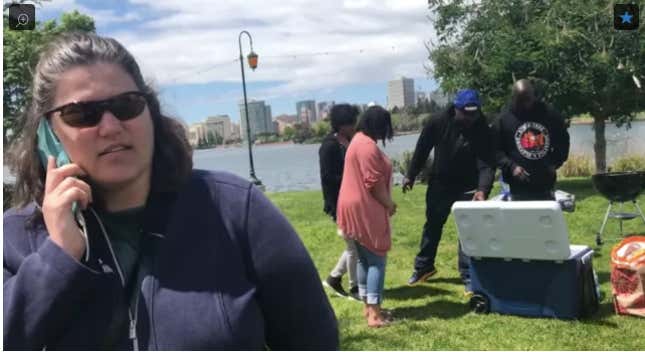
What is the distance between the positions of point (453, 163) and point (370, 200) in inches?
51.3

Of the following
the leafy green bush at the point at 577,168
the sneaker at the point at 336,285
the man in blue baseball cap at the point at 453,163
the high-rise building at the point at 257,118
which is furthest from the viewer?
the high-rise building at the point at 257,118

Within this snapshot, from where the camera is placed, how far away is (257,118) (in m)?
21.0

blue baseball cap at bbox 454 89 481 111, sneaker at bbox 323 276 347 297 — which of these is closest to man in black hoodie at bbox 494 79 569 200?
blue baseball cap at bbox 454 89 481 111

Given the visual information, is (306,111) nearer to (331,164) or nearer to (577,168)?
(577,168)

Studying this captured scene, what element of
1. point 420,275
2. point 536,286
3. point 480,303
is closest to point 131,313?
point 536,286

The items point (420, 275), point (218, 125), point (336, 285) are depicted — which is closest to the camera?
point (336, 285)

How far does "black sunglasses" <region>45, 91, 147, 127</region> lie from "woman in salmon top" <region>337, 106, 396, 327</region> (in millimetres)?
3834

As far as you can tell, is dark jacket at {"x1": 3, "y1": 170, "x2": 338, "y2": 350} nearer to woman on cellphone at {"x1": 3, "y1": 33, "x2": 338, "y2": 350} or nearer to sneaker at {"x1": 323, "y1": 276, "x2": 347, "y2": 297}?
woman on cellphone at {"x1": 3, "y1": 33, "x2": 338, "y2": 350}

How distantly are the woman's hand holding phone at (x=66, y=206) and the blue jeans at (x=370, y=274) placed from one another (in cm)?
405

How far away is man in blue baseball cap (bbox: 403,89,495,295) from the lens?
20.3 ft

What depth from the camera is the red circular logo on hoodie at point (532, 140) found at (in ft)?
19.8

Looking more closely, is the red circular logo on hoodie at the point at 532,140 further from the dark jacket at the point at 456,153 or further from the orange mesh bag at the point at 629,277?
the orange mesh bag at the point at 629,277

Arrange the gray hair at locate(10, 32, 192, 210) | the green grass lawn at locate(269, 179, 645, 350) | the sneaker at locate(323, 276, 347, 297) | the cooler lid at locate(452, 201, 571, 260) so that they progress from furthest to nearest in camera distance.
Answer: the sneaker at locate(323, 276, 347, 297), the cooler lid at locate(452, 201, 571, 260), the green grass lawn at locate(269, 179, 645, 350), the gray hair at locate(10, 32, 192, 210)

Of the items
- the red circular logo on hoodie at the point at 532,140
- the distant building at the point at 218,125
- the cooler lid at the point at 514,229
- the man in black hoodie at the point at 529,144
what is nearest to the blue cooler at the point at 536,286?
the cooler lid at the point at 514,229
